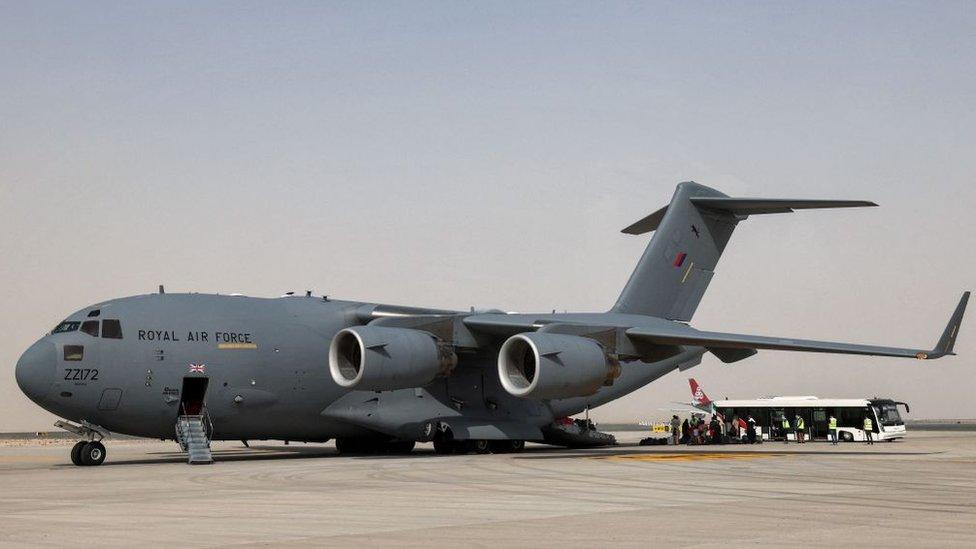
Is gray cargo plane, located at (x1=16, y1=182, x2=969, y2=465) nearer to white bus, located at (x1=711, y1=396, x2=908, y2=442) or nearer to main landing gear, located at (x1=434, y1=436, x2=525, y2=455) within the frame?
main landing gear, located at (x1=434, y1=436, x2=525, y2=455)

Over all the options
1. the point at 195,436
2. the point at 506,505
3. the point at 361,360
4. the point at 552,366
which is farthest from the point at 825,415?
the point at 506,505

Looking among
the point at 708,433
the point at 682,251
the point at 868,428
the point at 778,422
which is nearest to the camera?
the point at 682,251

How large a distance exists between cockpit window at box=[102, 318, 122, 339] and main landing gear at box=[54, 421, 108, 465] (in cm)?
178

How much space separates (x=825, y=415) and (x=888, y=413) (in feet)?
7.55

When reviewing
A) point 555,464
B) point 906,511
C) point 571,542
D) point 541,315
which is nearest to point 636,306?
point 541,315

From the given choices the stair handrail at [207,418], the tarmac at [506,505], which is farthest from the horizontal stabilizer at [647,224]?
the stair handrail at [207,418]

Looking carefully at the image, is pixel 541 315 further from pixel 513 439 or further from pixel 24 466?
pixel 24 466

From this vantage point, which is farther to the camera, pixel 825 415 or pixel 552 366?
pixel 825 415

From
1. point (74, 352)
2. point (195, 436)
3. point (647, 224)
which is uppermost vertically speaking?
point (647, 224)

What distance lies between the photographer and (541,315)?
1011 inches

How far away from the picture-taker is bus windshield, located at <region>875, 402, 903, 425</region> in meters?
40.4

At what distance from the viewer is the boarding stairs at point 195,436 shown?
2217 cm

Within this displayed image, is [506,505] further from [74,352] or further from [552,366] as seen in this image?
[74,352]

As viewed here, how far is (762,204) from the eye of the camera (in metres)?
27.0
